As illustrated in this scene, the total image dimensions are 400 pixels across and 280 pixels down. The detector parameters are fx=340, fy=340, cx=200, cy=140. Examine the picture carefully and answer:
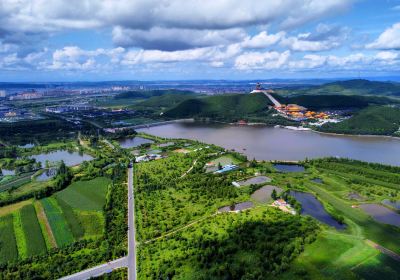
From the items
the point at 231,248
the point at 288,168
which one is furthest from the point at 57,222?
the point at 288,168

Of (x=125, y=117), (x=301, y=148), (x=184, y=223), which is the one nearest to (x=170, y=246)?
(x=184, y=223)

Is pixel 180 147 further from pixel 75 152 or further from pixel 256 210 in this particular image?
pixel 256 210

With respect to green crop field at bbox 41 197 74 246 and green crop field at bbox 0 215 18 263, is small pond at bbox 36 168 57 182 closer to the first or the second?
green crop field at bbox 41 197 74 246

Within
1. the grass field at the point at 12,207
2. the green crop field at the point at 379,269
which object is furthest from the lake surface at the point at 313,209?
the grass field at the point at 12,207

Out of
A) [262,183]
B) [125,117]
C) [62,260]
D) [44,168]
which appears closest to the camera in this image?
[62,260]

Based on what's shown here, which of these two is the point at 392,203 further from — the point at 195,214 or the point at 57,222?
the point at 57,222
